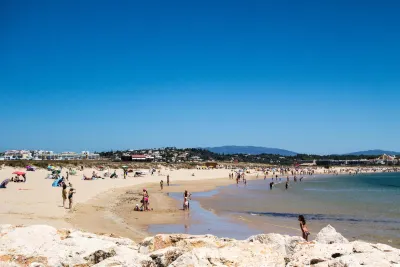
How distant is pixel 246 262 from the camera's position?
18.2 feet

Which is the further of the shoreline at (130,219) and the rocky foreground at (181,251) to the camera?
the shoreline at (130,219)

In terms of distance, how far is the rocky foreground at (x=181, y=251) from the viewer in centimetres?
539

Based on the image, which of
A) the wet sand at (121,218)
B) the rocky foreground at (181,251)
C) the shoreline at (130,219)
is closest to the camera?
the rocky foreground at (181,251)

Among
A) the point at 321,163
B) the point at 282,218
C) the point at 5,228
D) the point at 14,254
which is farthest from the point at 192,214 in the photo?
the point at 321,163

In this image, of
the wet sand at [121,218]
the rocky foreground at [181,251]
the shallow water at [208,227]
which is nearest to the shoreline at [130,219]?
the wet sand at [121,218]

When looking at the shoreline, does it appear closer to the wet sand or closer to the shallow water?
the wet sand

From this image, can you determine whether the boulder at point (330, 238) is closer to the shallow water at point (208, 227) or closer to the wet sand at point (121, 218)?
the shallow water at point (208, 227)

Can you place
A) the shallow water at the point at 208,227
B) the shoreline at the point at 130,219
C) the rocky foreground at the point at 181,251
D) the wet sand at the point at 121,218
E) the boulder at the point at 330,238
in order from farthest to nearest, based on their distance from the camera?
the shallow water at the point at 208,227 < the shoreline at the point at 130,219 < the wet sand at the point at 121,218 < the boulder at the point at 330,238 < the rocky foreground at the point at 181,251

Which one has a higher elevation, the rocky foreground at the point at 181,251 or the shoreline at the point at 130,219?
the rocky foreground at the point at 181,251

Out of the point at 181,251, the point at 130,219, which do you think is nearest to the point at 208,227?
the point at 130,219

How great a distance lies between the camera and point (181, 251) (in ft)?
19.9

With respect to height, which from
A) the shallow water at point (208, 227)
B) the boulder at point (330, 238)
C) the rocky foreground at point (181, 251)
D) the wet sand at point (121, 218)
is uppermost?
the rocky foreground at point (181, 251)

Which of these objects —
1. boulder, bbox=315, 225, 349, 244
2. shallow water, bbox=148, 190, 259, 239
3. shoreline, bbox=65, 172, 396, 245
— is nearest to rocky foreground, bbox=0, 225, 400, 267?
boulder, bbox=315, 225, 349, 244

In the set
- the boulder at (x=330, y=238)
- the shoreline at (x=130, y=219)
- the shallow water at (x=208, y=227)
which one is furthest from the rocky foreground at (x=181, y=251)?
the shallow water at (x=208, y=227)
